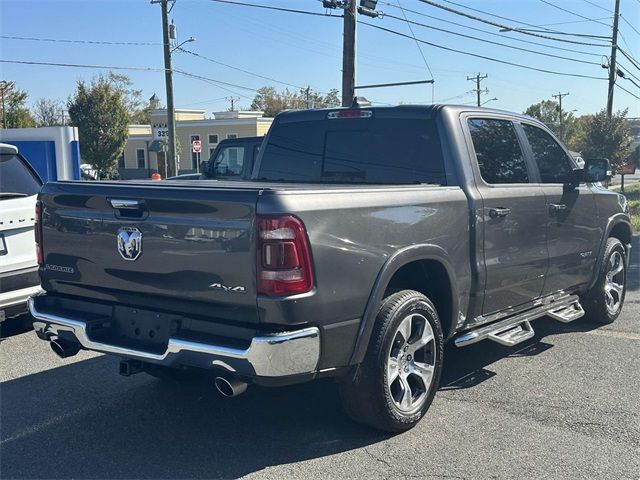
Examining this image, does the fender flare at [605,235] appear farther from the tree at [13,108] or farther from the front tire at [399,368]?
the tree at [13,108]

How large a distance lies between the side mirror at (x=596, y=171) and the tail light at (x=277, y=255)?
3570mm

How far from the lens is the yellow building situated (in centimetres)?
4988

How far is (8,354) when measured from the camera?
5914 mm

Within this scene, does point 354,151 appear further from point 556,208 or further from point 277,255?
point 277,255

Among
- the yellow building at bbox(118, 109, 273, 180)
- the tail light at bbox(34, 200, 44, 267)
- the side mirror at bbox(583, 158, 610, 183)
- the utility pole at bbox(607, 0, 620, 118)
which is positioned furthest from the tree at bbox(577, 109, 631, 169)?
the tail light at bbox(34, 200, 44, 267)

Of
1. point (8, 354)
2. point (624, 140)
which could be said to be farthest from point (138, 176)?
point (8, 354)

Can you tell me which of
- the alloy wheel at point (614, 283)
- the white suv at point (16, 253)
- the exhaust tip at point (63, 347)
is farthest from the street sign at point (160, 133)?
the exhaust tip at point (63, 347)

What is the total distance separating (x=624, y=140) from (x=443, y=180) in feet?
101

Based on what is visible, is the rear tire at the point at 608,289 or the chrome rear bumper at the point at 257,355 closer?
the chrome rear bumper at the point at 257,355

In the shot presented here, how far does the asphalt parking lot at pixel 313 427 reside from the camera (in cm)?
375

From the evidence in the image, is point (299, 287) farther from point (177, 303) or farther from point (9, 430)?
point (9, 430)

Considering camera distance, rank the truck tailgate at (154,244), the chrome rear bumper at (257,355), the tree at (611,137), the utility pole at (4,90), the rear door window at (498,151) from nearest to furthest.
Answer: the chrome rear bumper at (257,355) < the truck tailgate at (154,244) < the rear door window at (498,151) < the tree at (611,137) < the utility pole at (4,90)

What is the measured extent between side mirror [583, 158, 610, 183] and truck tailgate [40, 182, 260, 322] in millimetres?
3631

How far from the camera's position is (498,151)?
5301 mm
